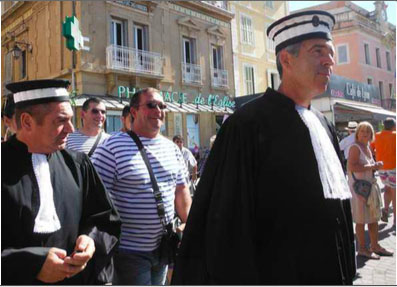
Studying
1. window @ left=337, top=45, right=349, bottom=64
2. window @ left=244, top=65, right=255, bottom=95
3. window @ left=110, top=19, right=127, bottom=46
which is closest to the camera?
window @ left=110, top=19, right=127, bottom=46

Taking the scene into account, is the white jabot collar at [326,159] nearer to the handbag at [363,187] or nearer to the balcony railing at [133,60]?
the handbag at [363,187]

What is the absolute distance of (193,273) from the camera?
5.16ft

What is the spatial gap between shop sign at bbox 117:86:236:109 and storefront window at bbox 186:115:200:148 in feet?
2.64

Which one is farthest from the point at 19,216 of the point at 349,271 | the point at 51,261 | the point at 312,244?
the point at 349,271

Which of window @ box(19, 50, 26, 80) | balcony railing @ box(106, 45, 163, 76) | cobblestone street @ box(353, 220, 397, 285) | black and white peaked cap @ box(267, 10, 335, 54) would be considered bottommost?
cobblestone street @ box(353, 220, 397, 285)

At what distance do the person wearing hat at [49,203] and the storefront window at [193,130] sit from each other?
1388 centimetres

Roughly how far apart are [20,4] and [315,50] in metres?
16.6

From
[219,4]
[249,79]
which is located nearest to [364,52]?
[249,79]

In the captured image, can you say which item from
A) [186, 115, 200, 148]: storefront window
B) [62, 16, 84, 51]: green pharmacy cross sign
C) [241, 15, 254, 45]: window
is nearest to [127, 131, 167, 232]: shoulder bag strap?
[62, 16, 84, 51]: green pharmacy cross sign

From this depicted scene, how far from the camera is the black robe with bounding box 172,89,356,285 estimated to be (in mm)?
1442

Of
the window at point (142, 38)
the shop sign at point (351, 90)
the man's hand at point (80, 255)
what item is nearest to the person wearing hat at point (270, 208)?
the man's hand at point (80, 255)

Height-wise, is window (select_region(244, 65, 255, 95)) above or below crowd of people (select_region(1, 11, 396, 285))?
above

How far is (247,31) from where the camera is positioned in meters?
19.8

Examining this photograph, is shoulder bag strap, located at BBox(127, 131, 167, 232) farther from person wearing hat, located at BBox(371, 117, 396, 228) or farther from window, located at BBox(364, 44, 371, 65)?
window, located at BBox(364, 44, 371, 65)
